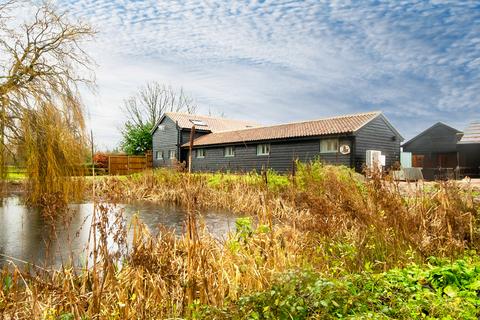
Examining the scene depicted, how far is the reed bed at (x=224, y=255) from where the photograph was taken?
3.36 meters

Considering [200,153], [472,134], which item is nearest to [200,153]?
[200,153]

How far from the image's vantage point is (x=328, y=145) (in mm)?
22438

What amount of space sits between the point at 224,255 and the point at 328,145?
19.1m

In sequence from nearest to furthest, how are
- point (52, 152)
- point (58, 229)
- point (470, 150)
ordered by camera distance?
point (58, 229)
point (52, 152)
point (470, 150)

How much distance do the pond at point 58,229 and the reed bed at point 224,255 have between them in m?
0.46

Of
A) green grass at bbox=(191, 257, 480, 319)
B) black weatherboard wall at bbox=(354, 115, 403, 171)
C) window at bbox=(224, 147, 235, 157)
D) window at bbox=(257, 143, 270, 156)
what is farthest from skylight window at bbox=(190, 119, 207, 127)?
green grass at bbox=(191, 257, 480, 319)

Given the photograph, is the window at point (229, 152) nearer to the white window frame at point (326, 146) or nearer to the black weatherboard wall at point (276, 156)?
the black weatherboard wall at point (276, 156)

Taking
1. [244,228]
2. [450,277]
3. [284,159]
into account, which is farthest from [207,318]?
[284,159]

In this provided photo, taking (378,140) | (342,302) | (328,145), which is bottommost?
(342,302)

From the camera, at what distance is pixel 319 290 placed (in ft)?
8.76

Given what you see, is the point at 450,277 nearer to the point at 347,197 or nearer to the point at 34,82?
the point at 347,197

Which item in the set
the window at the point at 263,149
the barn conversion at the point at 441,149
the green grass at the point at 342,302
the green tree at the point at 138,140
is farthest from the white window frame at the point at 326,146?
the green tree at the point at 138,140

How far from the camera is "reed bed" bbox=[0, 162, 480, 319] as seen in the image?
3.36 meters

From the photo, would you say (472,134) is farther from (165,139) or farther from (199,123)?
(165,139)
